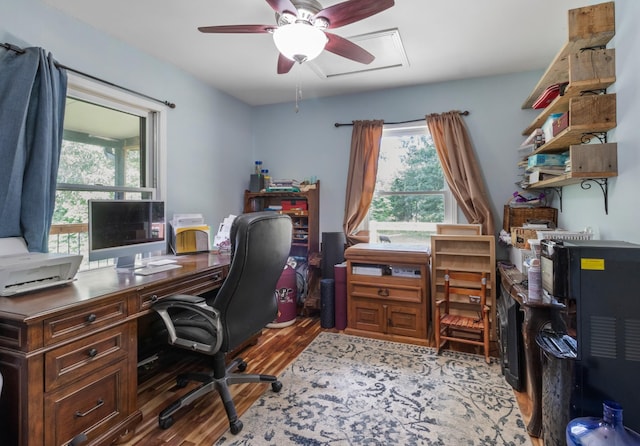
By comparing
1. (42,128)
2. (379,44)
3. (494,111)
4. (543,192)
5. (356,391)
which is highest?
(379,44)

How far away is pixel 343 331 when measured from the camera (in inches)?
123

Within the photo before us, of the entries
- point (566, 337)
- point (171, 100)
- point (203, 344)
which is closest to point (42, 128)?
point (171, 100)

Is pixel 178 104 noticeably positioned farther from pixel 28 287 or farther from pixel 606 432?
pixel 606 432

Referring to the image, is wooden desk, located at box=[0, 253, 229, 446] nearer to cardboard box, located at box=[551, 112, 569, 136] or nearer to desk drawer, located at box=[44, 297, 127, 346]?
desk drawer, located at box=[44, 297, 127, 346]

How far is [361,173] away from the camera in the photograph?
3.54m

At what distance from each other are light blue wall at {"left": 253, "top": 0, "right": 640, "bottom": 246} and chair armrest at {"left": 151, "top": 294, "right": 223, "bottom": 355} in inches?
82.8

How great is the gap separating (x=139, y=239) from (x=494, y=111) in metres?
3.29

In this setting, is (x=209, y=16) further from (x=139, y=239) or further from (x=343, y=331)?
(x=343, y=331)

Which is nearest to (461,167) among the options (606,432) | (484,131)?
(484,131)

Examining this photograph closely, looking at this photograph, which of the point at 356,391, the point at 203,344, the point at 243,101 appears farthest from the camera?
the point at 243,101

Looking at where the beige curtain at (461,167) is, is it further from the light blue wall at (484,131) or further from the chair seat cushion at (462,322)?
the chair seat cushion at (462,322)

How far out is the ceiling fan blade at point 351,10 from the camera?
61.3 inches

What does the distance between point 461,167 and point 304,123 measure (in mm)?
1847

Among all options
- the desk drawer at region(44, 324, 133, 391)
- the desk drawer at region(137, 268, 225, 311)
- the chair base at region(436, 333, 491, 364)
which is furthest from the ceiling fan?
the chair base at region(436, 333, 491, 364)
